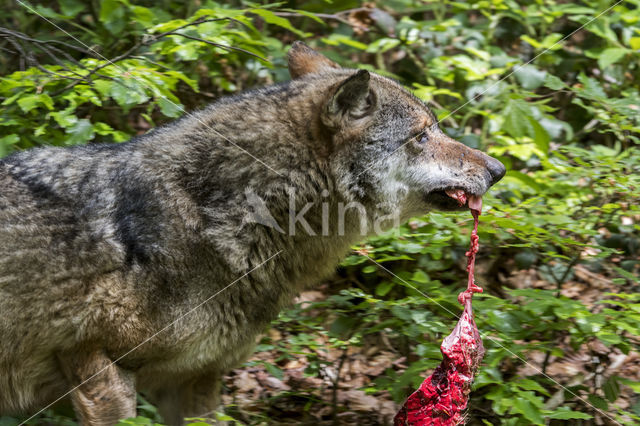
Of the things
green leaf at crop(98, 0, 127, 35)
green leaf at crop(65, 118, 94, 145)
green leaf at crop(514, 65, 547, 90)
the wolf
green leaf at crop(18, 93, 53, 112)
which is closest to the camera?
the wolf

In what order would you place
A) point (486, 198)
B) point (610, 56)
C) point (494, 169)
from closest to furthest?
point (494, 169) < point (486, 198) < point (610, 56)

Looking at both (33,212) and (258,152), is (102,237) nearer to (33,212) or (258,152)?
(33,212)

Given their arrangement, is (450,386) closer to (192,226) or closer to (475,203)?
(475,203)

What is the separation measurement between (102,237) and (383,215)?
1651 mm

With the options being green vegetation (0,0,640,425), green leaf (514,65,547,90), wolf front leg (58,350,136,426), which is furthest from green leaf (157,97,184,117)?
green leaf (514,65,547,90)

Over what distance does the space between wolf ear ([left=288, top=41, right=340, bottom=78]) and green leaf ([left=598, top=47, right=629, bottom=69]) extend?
324cm

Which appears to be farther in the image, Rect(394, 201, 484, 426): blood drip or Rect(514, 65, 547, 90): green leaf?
Rect(514, 65, 547, 90): green leaf

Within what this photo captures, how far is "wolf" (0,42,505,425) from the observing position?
3.83m

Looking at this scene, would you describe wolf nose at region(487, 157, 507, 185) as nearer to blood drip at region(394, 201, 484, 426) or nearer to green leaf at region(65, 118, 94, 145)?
blood drip at region(394, 201, 484, 426)

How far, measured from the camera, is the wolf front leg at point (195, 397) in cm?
451

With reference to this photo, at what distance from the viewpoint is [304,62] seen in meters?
5.06

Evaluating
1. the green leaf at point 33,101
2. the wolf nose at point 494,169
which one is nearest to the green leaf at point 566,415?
the wolf nose at point 494,169

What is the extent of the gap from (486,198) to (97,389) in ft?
10.2

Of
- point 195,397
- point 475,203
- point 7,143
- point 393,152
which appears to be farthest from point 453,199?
point 7,143
